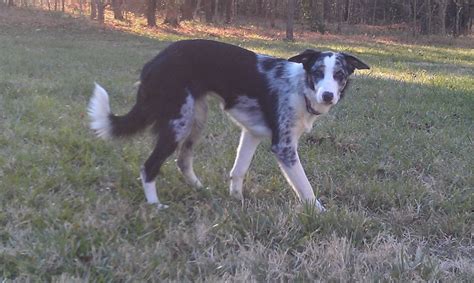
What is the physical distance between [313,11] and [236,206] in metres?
31.9

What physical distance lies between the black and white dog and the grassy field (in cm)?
32

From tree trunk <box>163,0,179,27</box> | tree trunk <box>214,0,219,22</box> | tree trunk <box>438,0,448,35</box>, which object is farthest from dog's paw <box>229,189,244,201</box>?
tree trunk <box>214,0,219,22</box>

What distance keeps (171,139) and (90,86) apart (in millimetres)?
5058

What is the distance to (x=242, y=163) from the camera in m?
4.65

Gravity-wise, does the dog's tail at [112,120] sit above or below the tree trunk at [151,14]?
below

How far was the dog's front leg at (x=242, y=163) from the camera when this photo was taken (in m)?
4.56

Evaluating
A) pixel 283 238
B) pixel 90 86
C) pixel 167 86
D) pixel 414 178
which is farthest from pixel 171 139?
pixel 90 86

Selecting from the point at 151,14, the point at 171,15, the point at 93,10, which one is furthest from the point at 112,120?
the point at 93,10

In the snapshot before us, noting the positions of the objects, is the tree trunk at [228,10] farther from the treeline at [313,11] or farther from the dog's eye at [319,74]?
the dog's eye at [319,74]

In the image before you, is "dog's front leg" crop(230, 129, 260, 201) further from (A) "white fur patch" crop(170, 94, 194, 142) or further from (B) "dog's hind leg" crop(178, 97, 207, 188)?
(A) "white fur patch" crop(170, 94, 194, 142)

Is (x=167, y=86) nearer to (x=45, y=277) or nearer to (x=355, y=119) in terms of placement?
(x=45, y=277)

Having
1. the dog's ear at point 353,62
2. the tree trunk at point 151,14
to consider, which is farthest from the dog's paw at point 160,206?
the tree trunk at point 151,14

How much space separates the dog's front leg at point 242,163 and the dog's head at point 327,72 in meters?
0.71

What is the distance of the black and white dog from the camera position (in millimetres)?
4254
